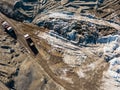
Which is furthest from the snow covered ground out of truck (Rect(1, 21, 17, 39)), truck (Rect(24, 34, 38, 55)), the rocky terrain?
truck (Rect(1, 21, 17, 39))

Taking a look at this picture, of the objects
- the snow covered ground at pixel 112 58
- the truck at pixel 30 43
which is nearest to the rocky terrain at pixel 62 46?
the snow covered ground at pixel 112 58

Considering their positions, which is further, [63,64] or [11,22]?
[11,22]

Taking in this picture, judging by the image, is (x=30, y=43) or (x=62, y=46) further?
(x=30, y=43)

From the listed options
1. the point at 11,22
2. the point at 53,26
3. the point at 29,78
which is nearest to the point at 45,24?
the point at 53,26

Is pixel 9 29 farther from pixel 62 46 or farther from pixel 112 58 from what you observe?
pixel 112 58

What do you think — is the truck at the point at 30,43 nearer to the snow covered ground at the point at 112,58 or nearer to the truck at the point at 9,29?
the truck at the point at 9,29

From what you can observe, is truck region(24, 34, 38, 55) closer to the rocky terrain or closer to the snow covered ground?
the rocky terrain

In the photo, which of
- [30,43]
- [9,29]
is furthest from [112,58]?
[9,29]

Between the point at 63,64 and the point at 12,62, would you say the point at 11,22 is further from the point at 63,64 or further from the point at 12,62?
the point at 63,64
